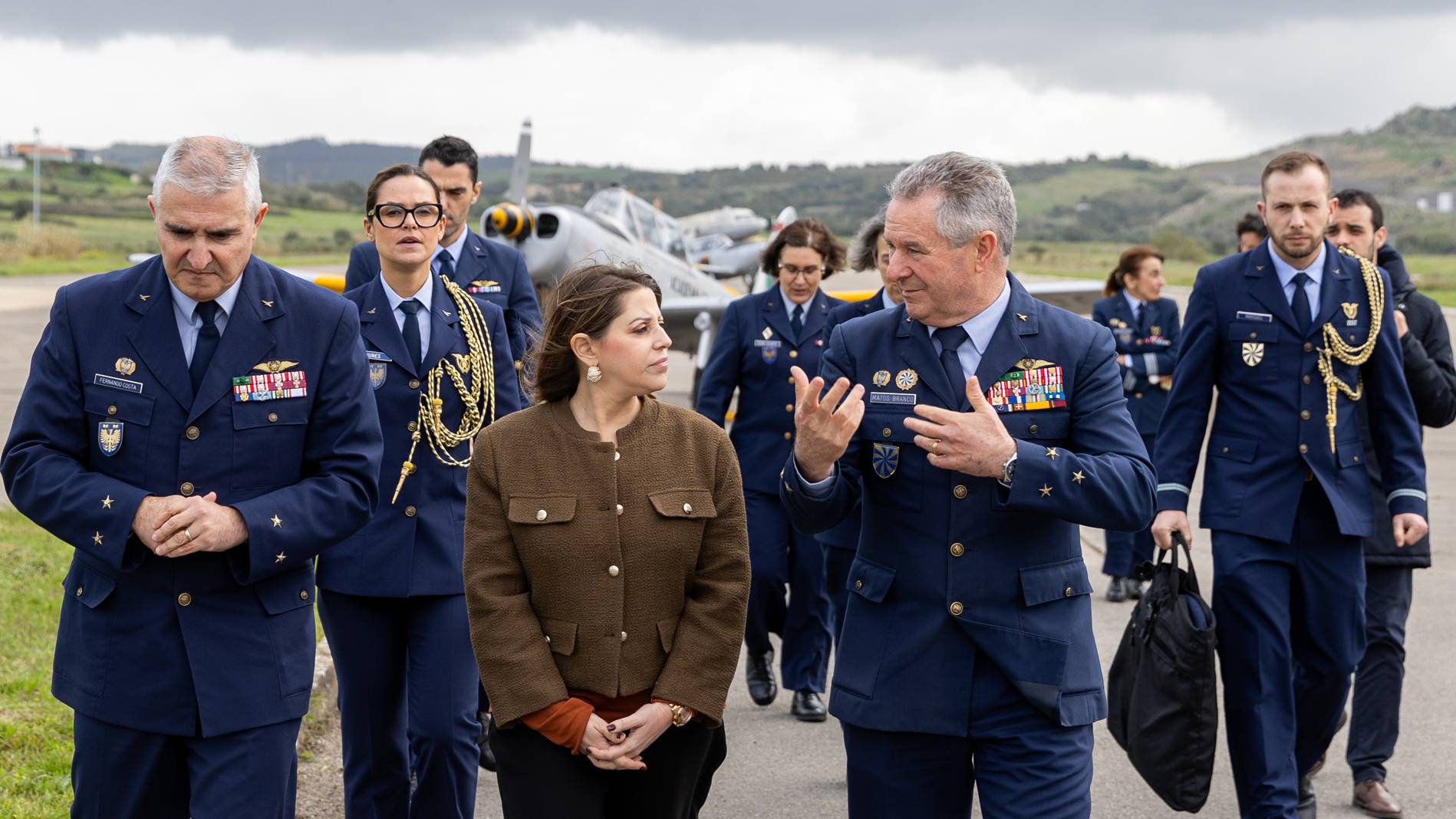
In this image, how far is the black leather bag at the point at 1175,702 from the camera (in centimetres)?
431

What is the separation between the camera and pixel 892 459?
3.45 meters

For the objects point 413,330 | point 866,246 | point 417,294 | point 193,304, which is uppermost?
point 866,246

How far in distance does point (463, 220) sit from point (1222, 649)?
3.41 m

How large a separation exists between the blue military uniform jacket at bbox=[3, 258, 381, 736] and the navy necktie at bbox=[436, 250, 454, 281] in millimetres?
2191

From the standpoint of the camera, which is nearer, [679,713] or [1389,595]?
[679,713]

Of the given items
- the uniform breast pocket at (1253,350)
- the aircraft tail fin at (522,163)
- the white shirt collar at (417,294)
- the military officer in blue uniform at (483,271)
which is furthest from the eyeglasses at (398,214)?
the aircraft tail fin at (522,163)

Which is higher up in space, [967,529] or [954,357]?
[954,357]

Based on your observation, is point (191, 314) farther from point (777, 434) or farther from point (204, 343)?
point (777, 434)

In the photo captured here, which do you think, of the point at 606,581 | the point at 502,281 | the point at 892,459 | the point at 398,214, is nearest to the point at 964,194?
the point at 892,459

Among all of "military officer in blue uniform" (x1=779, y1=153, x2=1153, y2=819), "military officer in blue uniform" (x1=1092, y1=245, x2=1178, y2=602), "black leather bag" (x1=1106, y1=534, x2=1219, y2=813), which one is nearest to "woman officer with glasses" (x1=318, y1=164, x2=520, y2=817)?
"military officer in blue uniform" (x1=779, y1=153, x2=1153, y2=819)

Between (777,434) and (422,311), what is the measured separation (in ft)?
7.81

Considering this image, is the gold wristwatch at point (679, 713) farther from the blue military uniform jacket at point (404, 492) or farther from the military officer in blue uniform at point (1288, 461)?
the military officer in blue uniform at point (1288, 461)

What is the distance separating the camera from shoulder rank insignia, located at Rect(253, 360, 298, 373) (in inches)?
135

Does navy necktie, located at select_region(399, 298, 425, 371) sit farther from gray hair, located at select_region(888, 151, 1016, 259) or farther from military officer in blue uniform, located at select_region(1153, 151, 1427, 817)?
military officer in blue uniform, located at select_region(1153, 151, 1427, 817)
